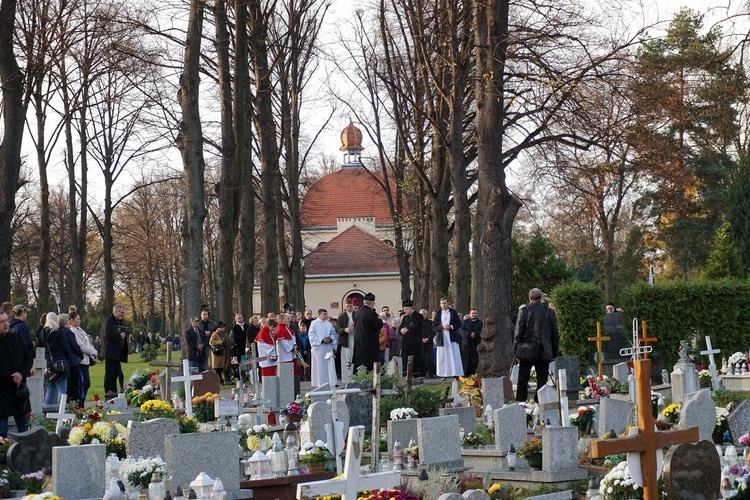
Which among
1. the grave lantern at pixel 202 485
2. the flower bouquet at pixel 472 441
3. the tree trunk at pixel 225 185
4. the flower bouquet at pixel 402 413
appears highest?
the tree trunk at pixel 225 185

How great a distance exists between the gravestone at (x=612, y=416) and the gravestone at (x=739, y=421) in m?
1.41

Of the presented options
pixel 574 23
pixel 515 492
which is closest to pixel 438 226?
pixel 574 23

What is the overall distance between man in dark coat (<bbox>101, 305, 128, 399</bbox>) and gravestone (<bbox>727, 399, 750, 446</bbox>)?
440 inches

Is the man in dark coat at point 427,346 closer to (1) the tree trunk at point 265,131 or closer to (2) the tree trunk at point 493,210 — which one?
(1) the tree trunk at point 265,131

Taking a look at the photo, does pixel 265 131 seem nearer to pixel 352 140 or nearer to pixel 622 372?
pixel 622 372

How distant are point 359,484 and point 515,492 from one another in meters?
3.54

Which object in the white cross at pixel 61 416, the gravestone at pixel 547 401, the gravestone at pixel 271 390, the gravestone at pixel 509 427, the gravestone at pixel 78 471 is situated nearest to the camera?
the gravestone at pixel 78 471

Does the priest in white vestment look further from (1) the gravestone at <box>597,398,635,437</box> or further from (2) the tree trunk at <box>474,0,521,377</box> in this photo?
(1) the gravestone at <box>597,398,635,437</box>

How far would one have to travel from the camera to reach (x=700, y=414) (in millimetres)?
10641

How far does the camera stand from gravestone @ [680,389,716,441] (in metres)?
10.5

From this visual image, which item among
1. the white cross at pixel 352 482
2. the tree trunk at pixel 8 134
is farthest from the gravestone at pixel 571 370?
the white cross at pixel 352 482

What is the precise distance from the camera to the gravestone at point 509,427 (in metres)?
11.7

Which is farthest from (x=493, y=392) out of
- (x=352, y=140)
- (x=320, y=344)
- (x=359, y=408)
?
(x=352, y=140)

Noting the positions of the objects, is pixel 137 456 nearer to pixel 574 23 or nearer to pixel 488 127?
pixel 488 127
